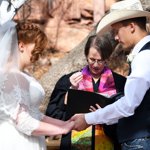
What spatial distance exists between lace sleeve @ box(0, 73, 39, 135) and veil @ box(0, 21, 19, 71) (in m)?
0.08

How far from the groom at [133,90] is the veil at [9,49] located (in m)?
0.57

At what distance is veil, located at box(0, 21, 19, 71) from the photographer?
304 centimetres

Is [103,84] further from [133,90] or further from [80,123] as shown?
[133,90]

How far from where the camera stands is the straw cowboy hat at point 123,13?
9.54ft

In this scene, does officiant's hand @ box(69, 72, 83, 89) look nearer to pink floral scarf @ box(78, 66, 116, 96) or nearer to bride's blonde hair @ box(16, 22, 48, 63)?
pink floral scarf @ box(78, 66, 116, 96)

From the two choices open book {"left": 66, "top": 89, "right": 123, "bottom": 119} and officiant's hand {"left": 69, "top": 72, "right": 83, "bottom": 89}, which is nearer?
open book {"left": 66, "top": 89, "right": 123, "bottom": 119}

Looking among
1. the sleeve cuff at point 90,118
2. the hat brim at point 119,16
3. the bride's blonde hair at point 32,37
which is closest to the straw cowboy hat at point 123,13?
the hat brim at point 119,16

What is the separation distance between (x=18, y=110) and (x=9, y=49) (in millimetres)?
386

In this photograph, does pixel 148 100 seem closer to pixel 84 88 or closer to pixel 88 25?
pixel 84 88

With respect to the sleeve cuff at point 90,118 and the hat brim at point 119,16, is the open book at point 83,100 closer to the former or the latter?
the sleeve cuff at point 90,118

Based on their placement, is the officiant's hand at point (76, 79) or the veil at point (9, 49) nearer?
the veil at point (9, 49)

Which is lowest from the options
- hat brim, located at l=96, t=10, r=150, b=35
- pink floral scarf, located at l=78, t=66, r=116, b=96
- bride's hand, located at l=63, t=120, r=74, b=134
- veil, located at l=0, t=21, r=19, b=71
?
bride's hand, located at l=63, t=120, r=74, b=134

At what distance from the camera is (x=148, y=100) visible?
284 centimetres

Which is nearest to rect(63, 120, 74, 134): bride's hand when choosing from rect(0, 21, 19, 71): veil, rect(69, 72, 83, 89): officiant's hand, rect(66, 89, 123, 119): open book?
rect(66, 89, 123, 119): open book
